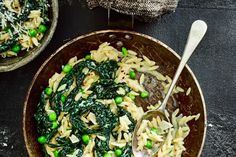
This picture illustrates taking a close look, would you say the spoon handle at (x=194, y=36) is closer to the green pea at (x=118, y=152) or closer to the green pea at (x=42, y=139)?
the green pea at (x=118, y=152)

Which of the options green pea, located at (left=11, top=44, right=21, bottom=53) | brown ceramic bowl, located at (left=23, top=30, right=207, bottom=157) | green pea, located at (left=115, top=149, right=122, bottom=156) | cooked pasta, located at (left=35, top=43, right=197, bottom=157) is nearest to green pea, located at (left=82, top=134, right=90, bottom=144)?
cooked pasta, located at (left=35, top=43, right=197, bottom=157)

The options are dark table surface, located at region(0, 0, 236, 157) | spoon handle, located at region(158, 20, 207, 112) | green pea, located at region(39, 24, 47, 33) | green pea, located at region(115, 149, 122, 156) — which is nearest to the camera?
spoon handle, located at region(158, 20, 207, 112)

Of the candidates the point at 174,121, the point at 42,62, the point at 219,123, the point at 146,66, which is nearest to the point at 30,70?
the point at 42,62

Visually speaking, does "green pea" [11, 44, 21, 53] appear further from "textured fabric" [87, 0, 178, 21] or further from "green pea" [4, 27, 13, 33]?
"textured fabric" [87, 0, 178, 21]

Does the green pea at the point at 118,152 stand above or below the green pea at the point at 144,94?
below

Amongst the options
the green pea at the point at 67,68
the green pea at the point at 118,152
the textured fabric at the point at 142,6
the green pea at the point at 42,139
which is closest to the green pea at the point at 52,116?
the green pea at the point at 42,139

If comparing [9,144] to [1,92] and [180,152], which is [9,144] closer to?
[1,92]
